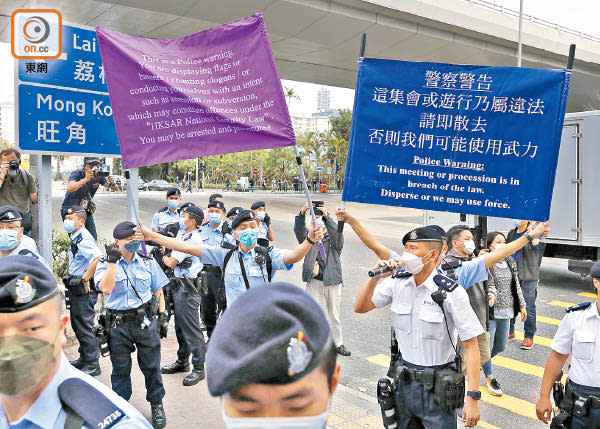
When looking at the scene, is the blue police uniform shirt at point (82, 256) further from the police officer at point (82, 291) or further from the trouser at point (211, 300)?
the trouser at point (211, 300)

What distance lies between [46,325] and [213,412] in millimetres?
3634

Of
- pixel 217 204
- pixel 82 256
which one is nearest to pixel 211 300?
pixel 217 204

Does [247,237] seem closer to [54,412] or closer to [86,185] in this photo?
[54,412]

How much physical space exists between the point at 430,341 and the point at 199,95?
103 inches

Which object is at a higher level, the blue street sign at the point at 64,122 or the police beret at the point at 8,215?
the blue street sign at the point at 64,122

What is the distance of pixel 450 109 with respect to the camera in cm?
386

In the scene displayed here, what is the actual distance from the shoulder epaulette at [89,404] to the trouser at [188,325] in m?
4.55

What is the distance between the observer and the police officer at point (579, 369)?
3435 mm

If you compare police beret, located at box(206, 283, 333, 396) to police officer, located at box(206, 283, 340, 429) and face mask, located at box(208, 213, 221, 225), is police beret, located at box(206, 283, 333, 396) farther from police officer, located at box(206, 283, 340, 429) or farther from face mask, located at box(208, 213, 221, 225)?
face mask, located at box(208, 213, 221, 225)

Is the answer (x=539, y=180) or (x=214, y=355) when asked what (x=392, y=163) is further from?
(x=214, y=355)

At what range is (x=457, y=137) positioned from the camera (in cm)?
386

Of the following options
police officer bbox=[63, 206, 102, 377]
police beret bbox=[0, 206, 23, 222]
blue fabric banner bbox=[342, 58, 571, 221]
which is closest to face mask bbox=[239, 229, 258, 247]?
blue fabric banner bbox=[342, 58, 571, 221]

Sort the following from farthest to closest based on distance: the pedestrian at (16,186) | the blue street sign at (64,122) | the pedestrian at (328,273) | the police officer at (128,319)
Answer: the pedestrian at (328,273) < the pedestrian at (16,186) < the blue street sign at (64,122) < the police officer at (128,319)

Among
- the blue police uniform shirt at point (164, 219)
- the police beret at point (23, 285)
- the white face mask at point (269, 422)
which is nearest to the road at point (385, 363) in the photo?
the blue police uniform shirt at point (164, 219)
